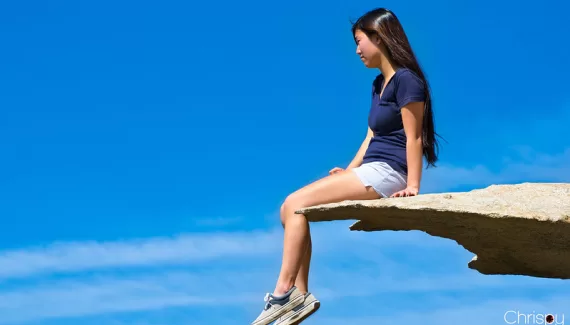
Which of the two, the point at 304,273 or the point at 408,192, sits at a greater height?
the point at 408,192

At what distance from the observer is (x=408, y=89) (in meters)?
6.83

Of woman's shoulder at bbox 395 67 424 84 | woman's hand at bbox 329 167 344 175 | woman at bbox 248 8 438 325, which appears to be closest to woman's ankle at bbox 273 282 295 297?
woman at bbox 248 8 438 325

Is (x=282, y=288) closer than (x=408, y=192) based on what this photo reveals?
Yes

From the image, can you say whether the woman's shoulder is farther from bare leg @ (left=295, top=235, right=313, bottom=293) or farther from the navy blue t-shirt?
bare leg @ (left=295, top=235, right=313, bottom=293)

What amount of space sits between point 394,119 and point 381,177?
0.52 metres

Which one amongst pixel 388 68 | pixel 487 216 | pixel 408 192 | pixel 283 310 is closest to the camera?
pixel 487 216

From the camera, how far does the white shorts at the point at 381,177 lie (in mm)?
6824

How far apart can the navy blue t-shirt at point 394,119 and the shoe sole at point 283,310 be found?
132 centimetres

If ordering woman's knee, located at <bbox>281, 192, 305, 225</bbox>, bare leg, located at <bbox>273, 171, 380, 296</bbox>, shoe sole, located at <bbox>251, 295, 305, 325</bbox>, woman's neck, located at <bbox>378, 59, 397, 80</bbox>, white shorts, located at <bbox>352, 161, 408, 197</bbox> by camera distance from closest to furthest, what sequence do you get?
shoe sole, located at <bbox>251, 295, 305, 325</bbox>
bare leg, located at <bbox>273, 171, 380, 296</bbox>
woman's knee, located at <bbox>281, 192, 305, 225</bbox>
white shorts, located at <bbox>352, 161, 408, 197</bbox>
woman's neck, located at <bbox>378, 59, 397, 80</bbox>

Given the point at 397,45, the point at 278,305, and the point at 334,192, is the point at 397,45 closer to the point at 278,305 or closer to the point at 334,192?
the point at 334,192

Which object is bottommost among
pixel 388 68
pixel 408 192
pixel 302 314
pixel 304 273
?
pixel 302 314

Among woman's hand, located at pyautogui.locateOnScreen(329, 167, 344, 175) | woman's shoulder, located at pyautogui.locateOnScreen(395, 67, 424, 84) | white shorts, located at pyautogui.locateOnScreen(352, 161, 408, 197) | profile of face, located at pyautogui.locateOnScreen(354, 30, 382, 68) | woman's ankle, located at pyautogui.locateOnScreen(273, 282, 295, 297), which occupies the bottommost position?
woman's ankle, located at pyautogui.locateOnScreen(273, 282, 295, 297)

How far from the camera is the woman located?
6598mm

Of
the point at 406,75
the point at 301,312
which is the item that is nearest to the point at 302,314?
the point at 301,312
